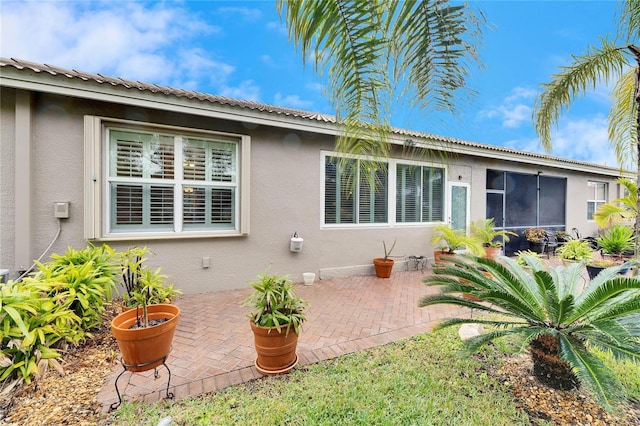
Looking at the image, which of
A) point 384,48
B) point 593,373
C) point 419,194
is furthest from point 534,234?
point 384,48

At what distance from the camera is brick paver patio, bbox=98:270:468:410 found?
9.57 feet

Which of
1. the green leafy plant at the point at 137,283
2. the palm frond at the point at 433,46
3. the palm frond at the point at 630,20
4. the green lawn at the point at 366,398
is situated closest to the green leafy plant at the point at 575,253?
the green lawn at the point at 366,398

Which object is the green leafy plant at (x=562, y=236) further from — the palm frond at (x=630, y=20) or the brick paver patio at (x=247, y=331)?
the palm frond at (x=630, y=20)

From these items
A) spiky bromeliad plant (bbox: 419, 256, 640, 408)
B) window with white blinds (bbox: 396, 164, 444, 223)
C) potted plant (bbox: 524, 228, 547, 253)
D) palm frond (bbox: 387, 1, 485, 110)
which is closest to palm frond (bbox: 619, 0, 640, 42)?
spiky bromeliad plant (bbox: 419, 256, 640, 408)

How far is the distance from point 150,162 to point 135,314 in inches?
138

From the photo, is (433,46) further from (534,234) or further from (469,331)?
(534,234)

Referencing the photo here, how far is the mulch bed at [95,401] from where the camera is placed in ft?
7.66

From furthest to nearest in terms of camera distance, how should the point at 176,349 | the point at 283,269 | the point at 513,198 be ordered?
the point at 513,198, the point at 283,269, the point at 176,349

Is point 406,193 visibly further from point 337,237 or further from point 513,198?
point 513,198

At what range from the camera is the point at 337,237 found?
7199mm

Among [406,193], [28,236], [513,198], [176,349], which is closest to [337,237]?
[406,193]

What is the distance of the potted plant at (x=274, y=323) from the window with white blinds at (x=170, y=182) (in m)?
3.48

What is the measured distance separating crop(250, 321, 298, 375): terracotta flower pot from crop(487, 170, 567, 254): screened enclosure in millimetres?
9597

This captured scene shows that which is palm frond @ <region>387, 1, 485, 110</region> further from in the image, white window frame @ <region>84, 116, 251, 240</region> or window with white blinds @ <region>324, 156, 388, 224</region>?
window with white blinds @ <region>324, 156, 388, 224</region>
